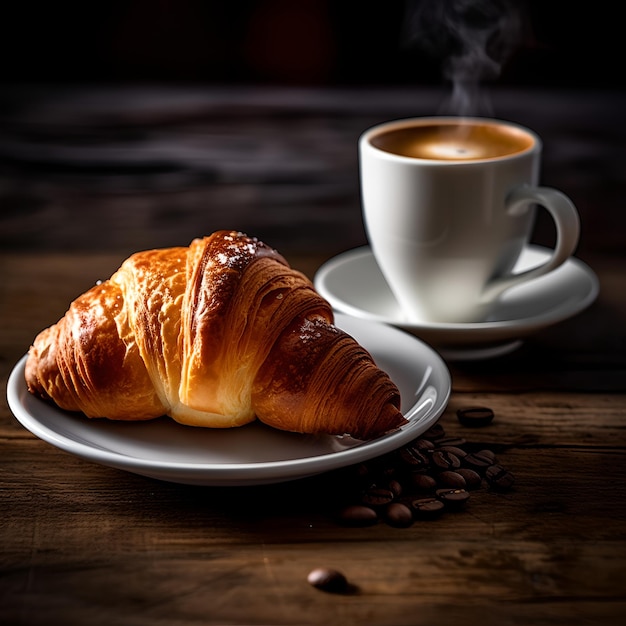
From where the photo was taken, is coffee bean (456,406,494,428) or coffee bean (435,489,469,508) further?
coffee bean (456,406,494,428)

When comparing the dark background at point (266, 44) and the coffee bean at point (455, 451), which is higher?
the dark background at point (266, 44)

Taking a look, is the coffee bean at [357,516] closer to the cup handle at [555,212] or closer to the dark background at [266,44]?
the cup handle at [555,212]

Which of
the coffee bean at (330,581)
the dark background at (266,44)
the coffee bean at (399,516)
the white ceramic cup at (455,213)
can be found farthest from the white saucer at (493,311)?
the dark background at (266,44)

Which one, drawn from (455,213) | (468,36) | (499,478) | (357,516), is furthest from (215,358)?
(468,36)

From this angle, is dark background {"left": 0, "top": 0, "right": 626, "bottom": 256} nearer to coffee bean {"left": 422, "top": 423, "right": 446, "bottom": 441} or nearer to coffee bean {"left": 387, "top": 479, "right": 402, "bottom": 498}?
coffee bean {"left": 422, "top": 423, "right": 446, "bottom": 441}

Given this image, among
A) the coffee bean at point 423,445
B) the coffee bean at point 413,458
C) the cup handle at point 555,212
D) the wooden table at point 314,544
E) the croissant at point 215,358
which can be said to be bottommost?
the wooden table at point 314,544

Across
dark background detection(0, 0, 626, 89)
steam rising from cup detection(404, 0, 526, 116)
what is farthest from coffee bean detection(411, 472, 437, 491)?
dark background detection(0, 0, 626, 89)

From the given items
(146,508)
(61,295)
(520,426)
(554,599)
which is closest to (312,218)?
(61,295)
